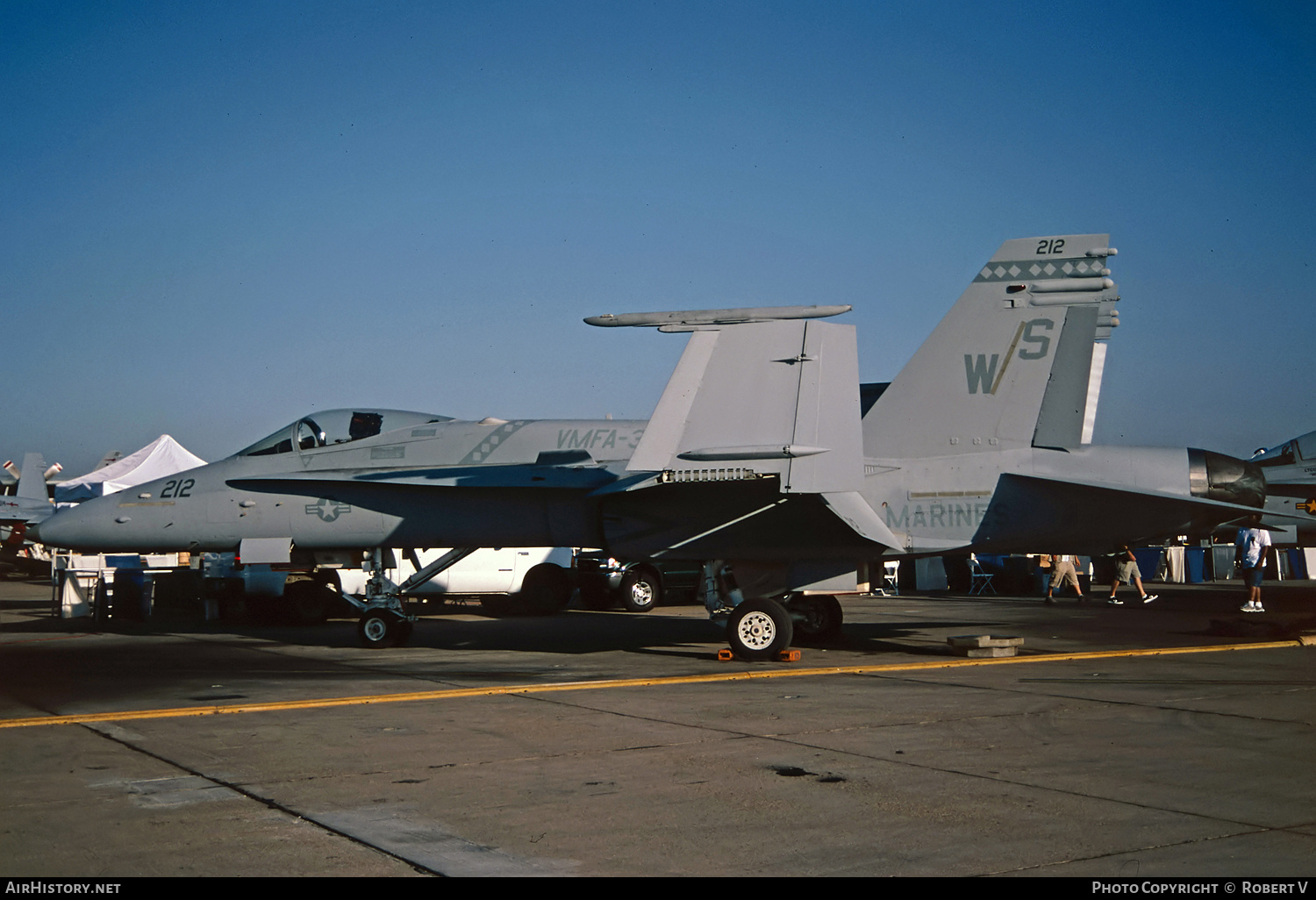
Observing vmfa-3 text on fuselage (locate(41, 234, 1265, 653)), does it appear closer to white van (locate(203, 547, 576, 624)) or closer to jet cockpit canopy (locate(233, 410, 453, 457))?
jet cockpit canopy (locate(233, 410, 453, 457))

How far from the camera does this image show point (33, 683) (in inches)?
420

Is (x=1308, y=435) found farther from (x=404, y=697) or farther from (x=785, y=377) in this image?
(x=404, y=697)

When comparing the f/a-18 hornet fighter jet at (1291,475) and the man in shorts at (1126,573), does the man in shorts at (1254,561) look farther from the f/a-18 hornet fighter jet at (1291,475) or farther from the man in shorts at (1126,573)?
the man in shorts at (1126,573)

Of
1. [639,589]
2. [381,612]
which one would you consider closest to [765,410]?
[381,612]

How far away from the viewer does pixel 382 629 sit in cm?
1437

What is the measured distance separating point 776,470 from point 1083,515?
12.7 feet

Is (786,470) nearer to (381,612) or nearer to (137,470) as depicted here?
(381,612)

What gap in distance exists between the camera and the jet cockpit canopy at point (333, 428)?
14.5 m

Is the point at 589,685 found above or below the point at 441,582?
below

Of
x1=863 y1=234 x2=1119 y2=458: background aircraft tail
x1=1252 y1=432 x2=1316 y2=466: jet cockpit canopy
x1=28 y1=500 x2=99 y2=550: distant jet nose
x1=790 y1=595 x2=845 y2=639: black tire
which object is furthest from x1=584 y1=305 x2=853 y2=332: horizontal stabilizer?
x1=1252 y1=432 x2=1316 y2=466: jet cockpit canopy

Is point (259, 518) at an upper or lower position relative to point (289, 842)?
upper

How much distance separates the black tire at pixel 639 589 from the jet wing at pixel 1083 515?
10.6 m
